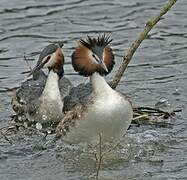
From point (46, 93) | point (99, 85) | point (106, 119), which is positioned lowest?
point (46, 93)

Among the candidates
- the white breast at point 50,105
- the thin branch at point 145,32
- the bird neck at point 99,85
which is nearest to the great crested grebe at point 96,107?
the bird neck at point 99,85

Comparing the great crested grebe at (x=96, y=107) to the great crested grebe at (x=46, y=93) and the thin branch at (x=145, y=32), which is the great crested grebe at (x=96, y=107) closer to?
the thin branch at (x=145, y=32)

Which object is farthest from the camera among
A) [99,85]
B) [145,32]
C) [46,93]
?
[46,93]

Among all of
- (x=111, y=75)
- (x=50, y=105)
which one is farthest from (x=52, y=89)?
(x=111, y=75)

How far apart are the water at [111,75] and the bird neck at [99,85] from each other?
0.81m

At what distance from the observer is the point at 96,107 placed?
8797 mm

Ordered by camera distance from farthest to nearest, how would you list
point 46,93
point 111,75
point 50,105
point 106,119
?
point 111,75 < point 46,93 < point 50,105 < point 106,119

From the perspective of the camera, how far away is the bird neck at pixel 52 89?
36.2 ft

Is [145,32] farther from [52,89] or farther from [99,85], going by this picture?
[52,89]

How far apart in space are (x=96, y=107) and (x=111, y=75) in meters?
4.07

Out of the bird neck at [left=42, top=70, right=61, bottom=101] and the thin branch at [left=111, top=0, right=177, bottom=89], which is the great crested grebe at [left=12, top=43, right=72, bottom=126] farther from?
the thin branch at [left=111, top=0, right=177, bottom=89]

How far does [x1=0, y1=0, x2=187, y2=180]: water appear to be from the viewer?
8.87 m

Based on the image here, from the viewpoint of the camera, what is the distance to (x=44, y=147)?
973 cm

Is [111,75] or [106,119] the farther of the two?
[111,75]
